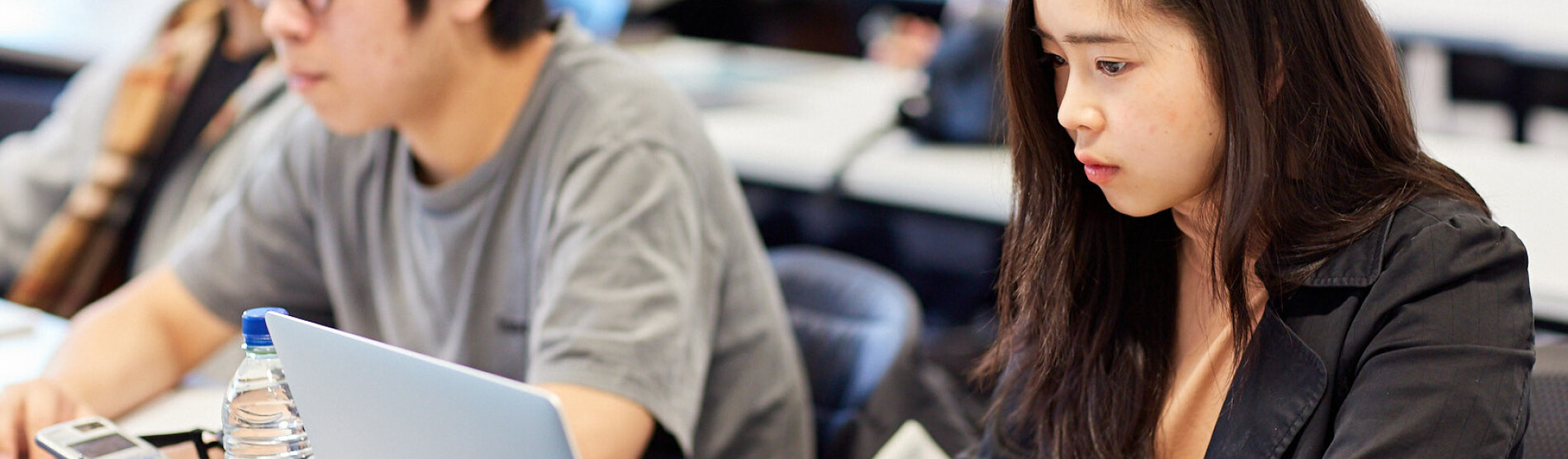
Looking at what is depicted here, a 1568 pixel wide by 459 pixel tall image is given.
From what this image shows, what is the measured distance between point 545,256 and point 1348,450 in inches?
28.7

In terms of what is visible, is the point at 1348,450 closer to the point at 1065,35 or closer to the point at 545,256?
the point at 1065,35

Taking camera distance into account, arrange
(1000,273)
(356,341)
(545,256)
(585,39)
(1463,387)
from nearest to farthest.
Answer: (356,341), (1463,387), (1000,273), (545,256), (585,39)

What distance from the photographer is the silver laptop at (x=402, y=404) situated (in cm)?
59

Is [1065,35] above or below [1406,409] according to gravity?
above

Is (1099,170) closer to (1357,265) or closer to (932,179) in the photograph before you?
(1357,265)

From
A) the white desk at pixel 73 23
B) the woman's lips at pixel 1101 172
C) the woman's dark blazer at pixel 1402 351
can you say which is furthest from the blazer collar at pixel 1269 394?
the white desk at pixel 73 23

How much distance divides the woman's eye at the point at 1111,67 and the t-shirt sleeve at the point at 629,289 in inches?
18.1

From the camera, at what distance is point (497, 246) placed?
1.29 metres

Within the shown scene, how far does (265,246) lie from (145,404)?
21cm

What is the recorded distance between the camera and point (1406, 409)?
761 mm

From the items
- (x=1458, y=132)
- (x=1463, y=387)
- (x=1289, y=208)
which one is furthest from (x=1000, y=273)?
(x=1458, y=132)

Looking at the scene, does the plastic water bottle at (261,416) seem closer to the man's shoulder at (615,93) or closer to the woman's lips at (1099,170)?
the man's shoulder at (615,93)

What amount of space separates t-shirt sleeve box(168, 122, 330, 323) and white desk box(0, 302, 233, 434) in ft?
0.34

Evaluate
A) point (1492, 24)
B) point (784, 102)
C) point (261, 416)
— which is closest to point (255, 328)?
point (261, 416)
